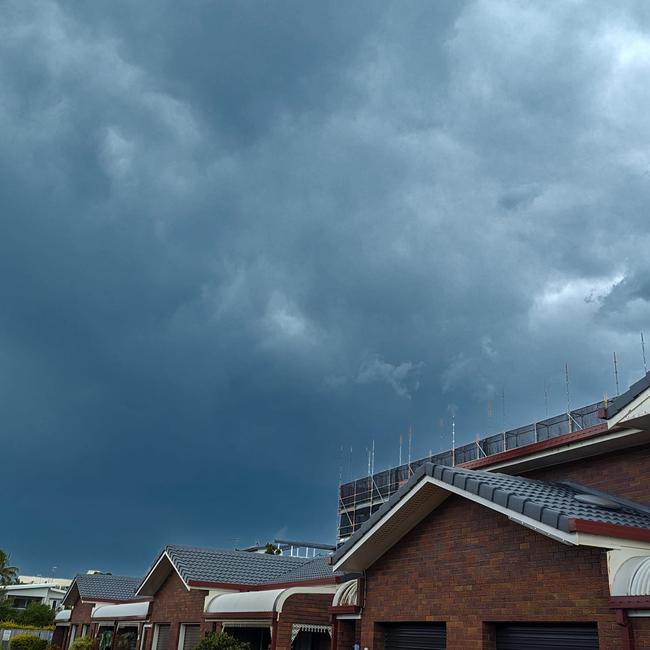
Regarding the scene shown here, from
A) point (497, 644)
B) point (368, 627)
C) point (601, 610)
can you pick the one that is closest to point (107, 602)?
point (368, 627)

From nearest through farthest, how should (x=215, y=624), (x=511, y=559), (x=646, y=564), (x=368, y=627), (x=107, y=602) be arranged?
1. (x=646, y=564)
2. (x=511, y=559)
3. (x=368, y=627)
4. (x=215, y=624)
5. (x=107, y=602)

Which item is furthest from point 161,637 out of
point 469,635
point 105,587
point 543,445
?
point 543,445

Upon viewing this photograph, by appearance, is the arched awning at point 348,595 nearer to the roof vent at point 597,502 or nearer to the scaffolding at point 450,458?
the roof vent at point 597,502

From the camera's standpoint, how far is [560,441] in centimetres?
1414

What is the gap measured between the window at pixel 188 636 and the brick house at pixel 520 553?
10269 millimetres

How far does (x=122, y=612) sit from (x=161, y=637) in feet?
15.1

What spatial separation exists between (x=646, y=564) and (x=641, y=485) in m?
3.17

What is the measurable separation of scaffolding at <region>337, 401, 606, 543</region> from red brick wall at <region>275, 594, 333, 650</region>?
28.9ft

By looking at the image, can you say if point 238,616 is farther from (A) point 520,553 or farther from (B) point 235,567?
(A) point 520,553

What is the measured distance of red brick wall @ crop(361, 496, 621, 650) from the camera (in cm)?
1098

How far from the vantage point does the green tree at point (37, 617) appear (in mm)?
61656

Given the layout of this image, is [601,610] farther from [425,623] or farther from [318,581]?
[318,581]

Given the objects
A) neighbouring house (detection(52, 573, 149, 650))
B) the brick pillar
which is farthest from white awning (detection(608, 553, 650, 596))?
neighbouring house (detection(52, 573, 149, 650))

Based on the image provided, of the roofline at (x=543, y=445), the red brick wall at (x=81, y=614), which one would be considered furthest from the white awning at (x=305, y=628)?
the red brick wall at (x=81, y=614)
